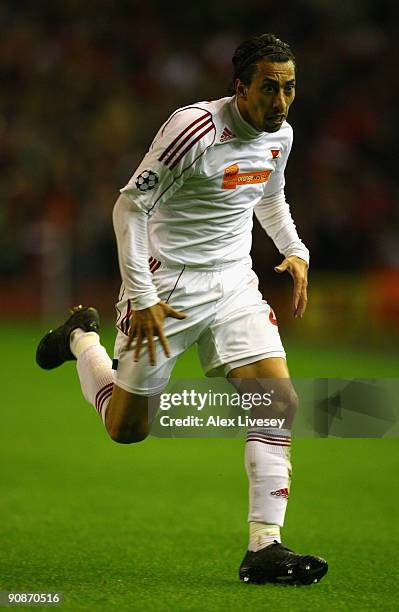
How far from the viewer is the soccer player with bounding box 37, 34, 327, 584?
416 centimetres

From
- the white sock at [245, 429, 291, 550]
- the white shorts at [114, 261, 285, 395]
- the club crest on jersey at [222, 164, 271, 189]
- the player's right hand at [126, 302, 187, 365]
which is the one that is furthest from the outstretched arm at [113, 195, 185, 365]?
the white sock at [245, 429, 291, 550]

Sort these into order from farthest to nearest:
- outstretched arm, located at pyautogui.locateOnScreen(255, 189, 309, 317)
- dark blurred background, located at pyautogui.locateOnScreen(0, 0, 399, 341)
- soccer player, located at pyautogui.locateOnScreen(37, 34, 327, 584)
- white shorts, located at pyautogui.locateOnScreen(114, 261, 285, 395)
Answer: dark blurred background, located at pyautogui.locateOnScreen(0, 0, 399, 341)
outstretched arm, located at pyautogui.locateOnScreen(255, 189, 309, 317)
white shorts, located at pyautogui.locateOnScreen(114, 261, 285, 395)
soccer player, located at pyautogui.locateOnScreen(37, 34, 327, 584)

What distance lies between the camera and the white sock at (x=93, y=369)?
15.7 ft

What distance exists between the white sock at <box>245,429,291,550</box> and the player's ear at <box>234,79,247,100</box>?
3.93 feet

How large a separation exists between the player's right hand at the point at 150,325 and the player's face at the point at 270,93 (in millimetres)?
742

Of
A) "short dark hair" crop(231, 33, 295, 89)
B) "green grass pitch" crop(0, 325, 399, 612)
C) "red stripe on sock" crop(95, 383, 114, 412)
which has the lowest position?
"green grass pitch" crop(0, 325, 399, 612)

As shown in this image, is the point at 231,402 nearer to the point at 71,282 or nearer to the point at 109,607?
the point at 109,607

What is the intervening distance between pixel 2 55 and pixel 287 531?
12.7 metres

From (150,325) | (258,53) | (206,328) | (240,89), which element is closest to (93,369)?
(206,328)

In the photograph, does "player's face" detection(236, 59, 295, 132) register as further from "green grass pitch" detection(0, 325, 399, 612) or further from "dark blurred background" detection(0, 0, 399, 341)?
"dark blurred background" detection(0, 0, 399, 341)

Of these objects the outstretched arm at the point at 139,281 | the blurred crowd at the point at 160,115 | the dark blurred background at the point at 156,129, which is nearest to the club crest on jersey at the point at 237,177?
the outstretched arm at the point at 139,281

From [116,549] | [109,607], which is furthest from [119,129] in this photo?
[109,607]

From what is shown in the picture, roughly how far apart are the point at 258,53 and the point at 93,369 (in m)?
1.48

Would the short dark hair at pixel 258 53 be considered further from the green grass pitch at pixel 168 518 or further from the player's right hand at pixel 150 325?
the green grass pitch at pixel 168 518
